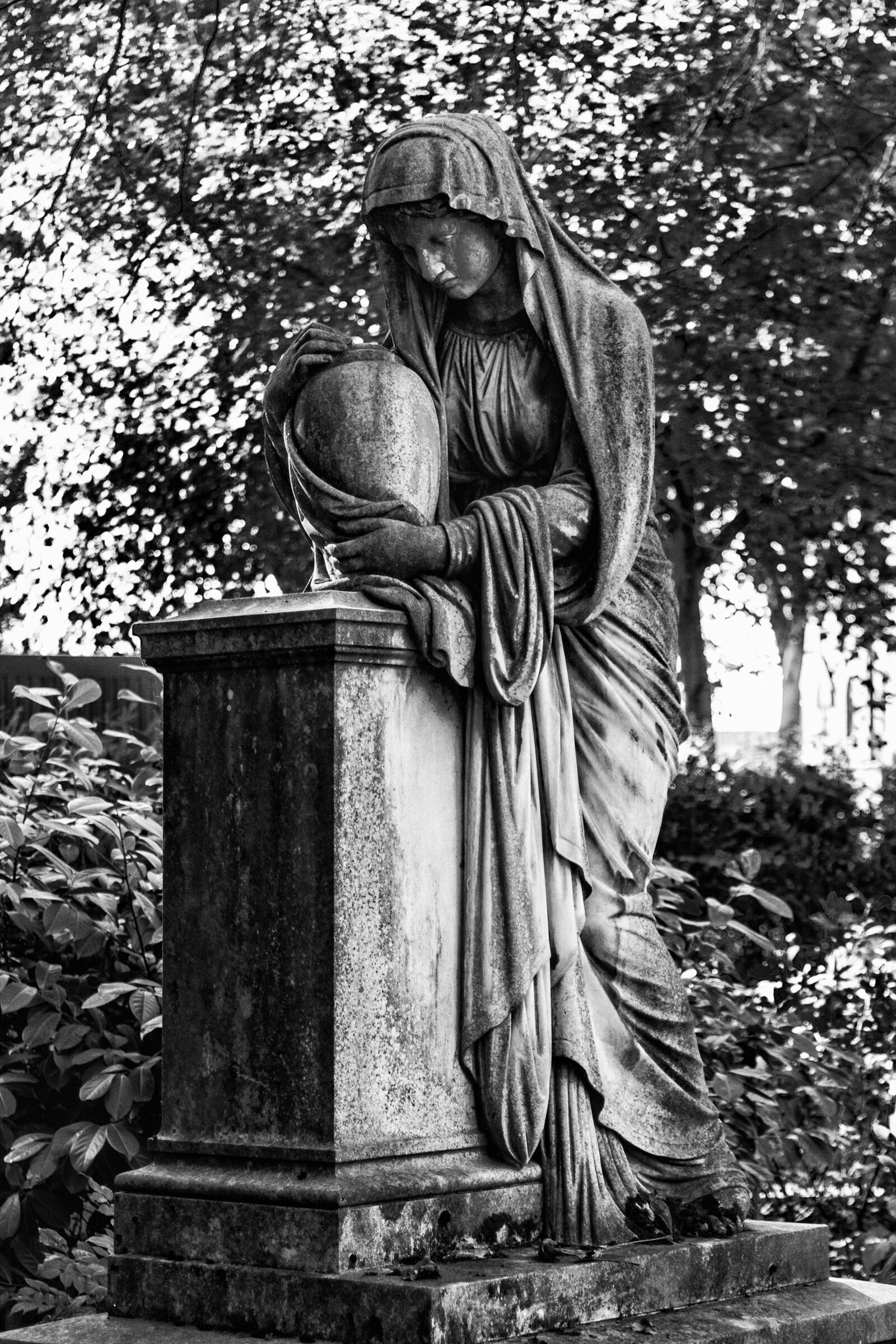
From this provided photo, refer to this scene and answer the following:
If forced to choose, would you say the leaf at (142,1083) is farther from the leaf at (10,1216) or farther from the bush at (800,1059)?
the bush at (800,1059)

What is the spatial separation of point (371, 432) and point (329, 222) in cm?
720

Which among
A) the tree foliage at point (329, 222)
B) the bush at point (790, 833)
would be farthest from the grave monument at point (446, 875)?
the tree foliage at point (329, 222)

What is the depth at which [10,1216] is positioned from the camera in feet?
17.5

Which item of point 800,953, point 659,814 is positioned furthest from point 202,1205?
point 800,953

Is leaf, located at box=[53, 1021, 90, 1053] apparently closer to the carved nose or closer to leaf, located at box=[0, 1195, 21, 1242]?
leaf, located at box=[0, 1195, 21, 1242]

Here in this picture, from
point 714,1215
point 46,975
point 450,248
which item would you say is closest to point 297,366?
point 450,248

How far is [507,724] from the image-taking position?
13.7ft

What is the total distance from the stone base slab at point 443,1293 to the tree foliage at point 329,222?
7481 mm

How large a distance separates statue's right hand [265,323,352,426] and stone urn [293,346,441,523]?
0.05 metres

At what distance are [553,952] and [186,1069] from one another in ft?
2.43

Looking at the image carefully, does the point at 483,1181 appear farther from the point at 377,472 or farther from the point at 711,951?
the point at 711,951

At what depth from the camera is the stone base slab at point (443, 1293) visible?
11.9 feet

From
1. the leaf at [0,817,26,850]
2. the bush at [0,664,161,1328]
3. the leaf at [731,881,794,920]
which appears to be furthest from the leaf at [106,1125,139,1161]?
the leaf at [731,881,794,920]

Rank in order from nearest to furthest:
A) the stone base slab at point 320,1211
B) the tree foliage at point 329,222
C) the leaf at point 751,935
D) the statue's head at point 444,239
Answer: the stone base slab at point 320,1211 → the statue's head at point 444,239 → the leaf at point 751,935 → the tree foliage at point 329,222
